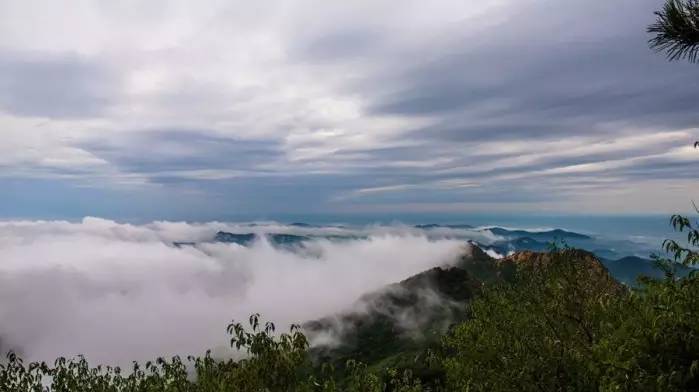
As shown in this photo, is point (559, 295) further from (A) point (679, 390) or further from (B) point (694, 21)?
(B) point (694, 21)

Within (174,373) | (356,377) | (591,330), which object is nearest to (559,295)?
(591,330)

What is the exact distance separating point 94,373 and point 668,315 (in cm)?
2753

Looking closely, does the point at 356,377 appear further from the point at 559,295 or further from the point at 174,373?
the point at 559,295

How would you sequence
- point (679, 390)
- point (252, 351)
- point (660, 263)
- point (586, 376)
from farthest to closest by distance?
point (586, 376)
point (660, 263)
point (252, 351)
point (679, 390)

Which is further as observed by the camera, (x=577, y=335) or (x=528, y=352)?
(x=577, y=335)

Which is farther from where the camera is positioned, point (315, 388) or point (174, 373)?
point (174, 373)

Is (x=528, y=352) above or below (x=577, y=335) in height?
below

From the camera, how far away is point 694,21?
16.7 m

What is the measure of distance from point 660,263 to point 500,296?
19260mm

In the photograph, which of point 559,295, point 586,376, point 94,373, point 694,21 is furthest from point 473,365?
point 694,21

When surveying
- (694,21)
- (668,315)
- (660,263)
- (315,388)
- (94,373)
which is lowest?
(94,373)

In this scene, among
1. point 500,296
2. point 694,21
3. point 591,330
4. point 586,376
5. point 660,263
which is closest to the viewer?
point 694,21

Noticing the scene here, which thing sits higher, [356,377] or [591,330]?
[356,377]

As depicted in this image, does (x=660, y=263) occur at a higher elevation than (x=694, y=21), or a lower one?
lower
